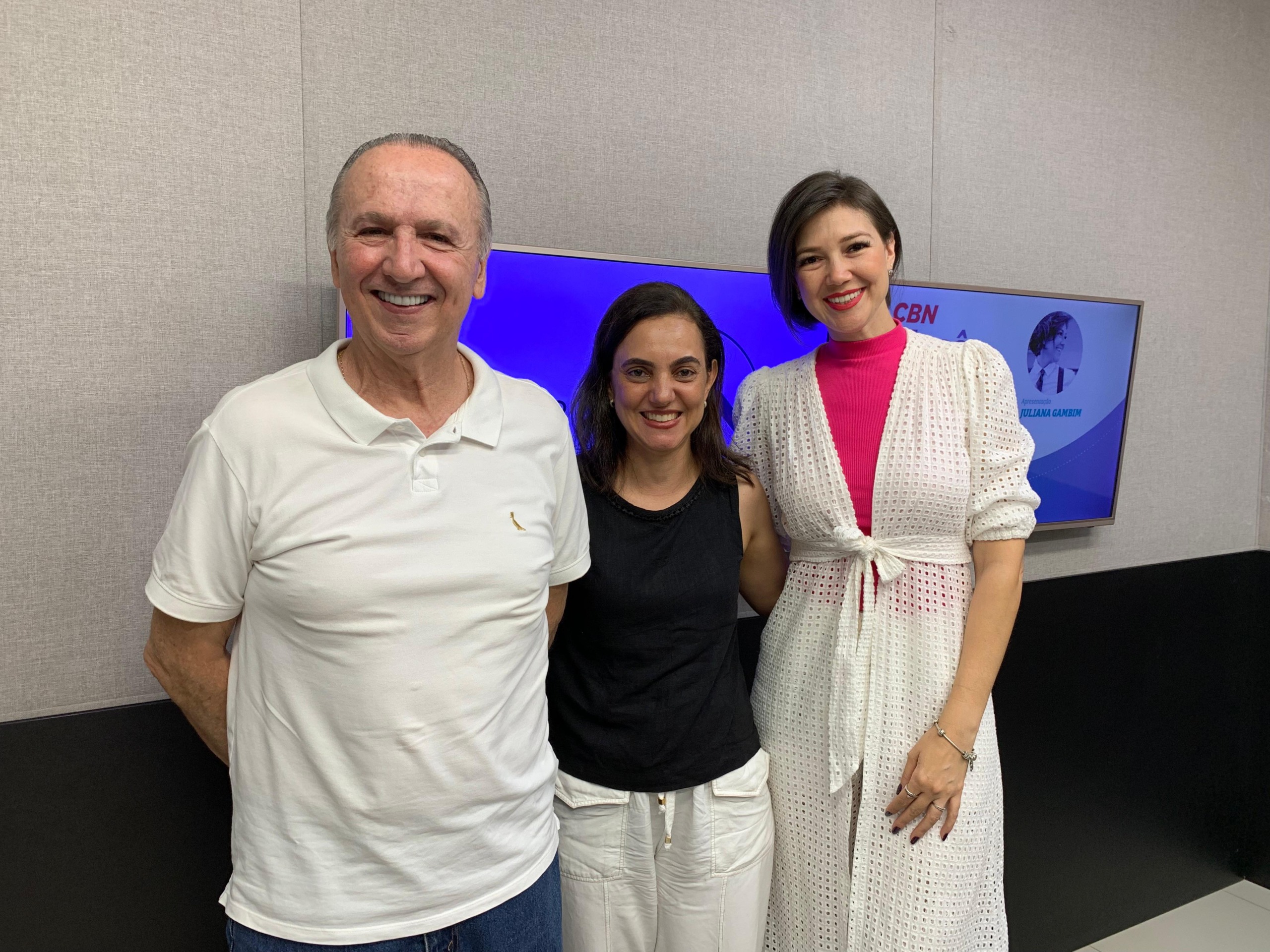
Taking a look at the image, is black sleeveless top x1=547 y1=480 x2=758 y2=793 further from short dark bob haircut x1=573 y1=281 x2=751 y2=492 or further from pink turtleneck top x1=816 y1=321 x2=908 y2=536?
pink turtleneck top x1=816 y1=321 x2=908 y2=536

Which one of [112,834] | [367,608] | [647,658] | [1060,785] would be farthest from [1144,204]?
[112,834]

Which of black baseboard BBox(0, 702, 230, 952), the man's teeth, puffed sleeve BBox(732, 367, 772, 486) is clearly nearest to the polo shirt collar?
the man's teeth

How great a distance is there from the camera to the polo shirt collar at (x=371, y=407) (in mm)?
1222

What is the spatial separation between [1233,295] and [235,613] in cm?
344

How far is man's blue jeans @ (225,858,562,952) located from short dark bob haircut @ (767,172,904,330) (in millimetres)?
1096

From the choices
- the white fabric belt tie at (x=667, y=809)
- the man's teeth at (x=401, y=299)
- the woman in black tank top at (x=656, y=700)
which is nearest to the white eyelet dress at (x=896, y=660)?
the woman in black tank top at (x=656, y=700)

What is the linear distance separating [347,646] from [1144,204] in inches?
117

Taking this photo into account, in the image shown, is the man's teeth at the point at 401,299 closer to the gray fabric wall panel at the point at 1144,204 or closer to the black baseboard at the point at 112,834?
the black baseboard at the point at 112,834

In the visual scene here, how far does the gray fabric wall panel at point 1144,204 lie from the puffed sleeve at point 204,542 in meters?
2.08

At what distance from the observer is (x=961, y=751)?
5.34 feet

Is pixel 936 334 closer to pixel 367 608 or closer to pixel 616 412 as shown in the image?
pixel 616 412

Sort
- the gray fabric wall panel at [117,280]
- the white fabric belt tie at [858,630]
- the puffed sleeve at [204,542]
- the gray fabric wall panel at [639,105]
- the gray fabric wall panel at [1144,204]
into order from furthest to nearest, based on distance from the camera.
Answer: the gray fabric wall panel at [1144,204]
the gray fabric wall panel at [639,105]
the white fabric belt tie at [858,630]
the gray fabric wall panel at [117,280]
the puffed sleeve at [204,542]

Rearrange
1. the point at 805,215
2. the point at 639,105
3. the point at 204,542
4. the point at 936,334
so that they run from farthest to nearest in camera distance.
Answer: the point at 936,334, the point at 639,105, the point at 805,215, the point at 204,542

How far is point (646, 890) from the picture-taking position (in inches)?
62.3
